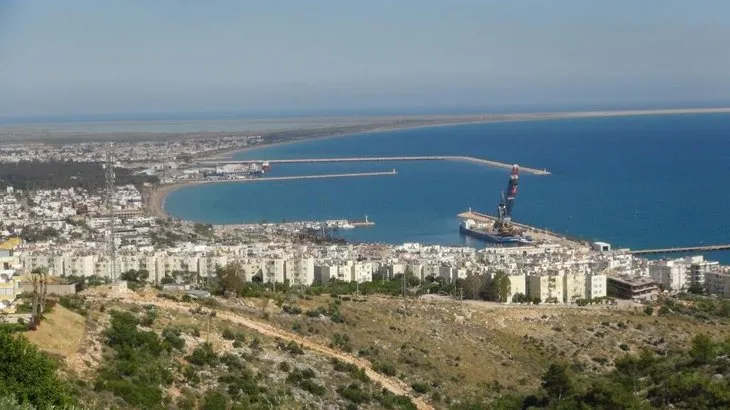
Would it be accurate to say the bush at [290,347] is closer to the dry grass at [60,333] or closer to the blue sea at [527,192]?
the dry grass at [60,333]

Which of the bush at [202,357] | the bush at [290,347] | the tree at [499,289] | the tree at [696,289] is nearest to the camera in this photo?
the bush at [202,357]

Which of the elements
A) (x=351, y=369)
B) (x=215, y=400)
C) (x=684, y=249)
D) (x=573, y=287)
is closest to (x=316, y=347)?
(x=351, y=369)

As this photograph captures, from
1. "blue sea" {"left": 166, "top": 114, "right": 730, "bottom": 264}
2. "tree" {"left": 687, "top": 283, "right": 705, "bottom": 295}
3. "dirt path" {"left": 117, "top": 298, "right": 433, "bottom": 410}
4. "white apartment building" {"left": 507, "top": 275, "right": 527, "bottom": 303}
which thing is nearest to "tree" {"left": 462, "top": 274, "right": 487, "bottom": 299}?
"white apartment building" {"left": 507, "top": 275, "right": 527, "bottom": 303}

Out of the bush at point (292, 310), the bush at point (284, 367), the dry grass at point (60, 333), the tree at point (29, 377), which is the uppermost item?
the tree at point (29, 377)

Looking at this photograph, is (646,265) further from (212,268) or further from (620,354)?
(620,354)

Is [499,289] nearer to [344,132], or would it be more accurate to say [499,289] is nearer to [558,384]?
[558,384]

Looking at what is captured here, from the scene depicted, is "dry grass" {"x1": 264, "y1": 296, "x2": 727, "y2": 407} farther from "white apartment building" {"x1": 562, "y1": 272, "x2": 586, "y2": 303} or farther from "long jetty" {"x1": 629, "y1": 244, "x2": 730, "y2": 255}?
"long jetty" {"x1": 629, "y1": 244, "x2": 730, "y2": 255}

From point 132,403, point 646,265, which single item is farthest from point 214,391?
point 646,265

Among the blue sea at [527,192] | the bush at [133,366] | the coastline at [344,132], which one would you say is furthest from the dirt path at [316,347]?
the coastline at [344,132]
